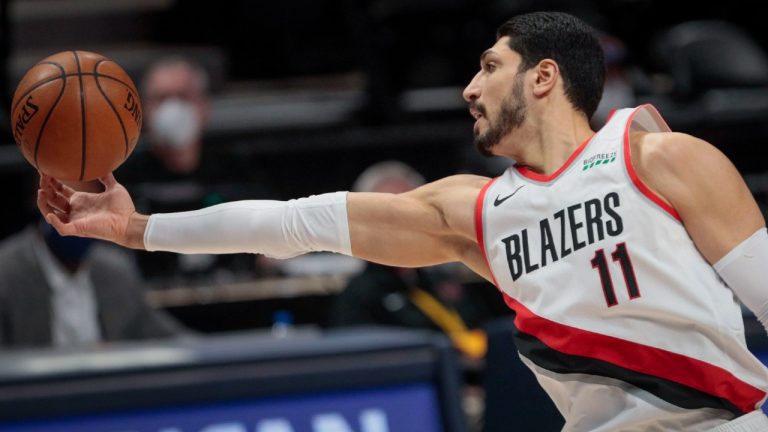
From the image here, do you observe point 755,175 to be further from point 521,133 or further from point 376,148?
point 521,133

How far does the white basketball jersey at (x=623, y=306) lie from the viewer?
3162 mm

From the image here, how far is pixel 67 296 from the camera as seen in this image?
614 cm

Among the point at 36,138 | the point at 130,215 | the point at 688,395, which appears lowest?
the point at 688,395

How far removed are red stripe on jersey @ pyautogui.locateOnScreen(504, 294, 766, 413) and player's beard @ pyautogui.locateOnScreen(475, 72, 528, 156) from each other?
1.91 ft

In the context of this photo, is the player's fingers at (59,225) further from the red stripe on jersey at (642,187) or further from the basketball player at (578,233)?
the red stripe on jersey at (642,187)

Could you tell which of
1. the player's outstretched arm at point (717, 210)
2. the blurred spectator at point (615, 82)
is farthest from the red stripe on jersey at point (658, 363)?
the blurred spectator at point (615, 82)

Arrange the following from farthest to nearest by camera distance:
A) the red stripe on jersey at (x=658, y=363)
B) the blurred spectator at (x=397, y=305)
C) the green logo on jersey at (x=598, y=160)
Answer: the blurred spectator at (x=397, y=305), the green logo on jersey at (x=598, y=160), the red stripe on jersey at (x=658, y=363)

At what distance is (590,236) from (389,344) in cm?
149

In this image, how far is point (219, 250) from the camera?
356 cm

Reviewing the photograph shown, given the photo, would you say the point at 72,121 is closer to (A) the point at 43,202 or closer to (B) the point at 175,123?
(A) the point at 43,202

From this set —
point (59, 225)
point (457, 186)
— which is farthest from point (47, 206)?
point (457, 186)

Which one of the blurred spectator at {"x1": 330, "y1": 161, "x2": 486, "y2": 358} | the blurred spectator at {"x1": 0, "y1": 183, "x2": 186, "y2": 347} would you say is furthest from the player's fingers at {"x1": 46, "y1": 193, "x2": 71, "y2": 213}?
the blurred spectator at {"x1": 330, "y1": 161, "x2": 486, "y2": 358}

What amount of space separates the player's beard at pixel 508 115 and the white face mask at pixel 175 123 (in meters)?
4.34

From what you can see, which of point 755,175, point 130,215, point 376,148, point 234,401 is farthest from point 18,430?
point 755,175
